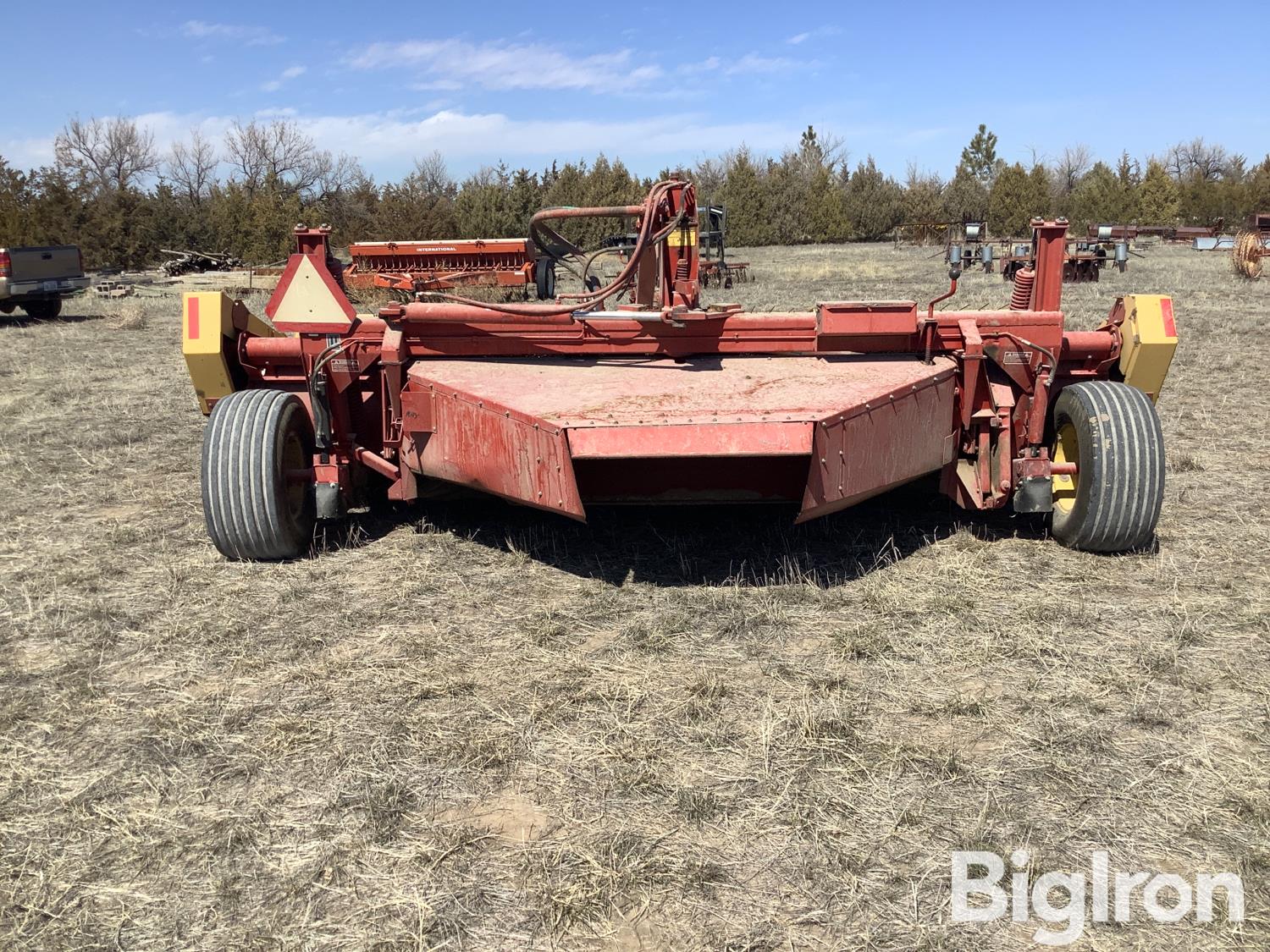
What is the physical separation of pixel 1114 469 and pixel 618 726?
7.78ft

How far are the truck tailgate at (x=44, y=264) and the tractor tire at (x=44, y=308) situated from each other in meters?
0.47

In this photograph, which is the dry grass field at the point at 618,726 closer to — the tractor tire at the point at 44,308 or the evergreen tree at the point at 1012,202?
the tractor tire at the point at 44,308

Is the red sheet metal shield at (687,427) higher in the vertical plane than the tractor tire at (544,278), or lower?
lower

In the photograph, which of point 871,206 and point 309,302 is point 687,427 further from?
point 871,206

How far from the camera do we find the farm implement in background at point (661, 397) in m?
3.71

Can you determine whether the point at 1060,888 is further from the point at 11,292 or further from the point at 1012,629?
the point at 11,292

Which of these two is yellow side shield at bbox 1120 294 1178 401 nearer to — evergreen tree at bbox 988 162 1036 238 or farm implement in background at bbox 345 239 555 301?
farm implement in background at bbox 345 239 555 301

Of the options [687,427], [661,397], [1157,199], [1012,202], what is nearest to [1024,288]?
[661,397]

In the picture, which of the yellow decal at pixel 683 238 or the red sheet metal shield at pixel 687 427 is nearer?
the red sheet metal shield at pixel 687 427

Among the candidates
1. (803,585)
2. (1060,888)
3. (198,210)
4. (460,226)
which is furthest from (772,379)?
(198,210)

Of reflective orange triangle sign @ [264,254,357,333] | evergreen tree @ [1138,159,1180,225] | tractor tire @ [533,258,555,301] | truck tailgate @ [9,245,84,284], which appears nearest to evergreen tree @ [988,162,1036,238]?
evergreen tree @ [1138,159,1180,225]

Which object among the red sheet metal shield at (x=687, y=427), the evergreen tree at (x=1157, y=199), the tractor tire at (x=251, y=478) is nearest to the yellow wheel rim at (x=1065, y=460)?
the red sheet metal shield at (x=687, y=427)

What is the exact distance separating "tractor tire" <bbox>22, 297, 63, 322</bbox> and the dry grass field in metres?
12.5

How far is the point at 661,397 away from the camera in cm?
379
